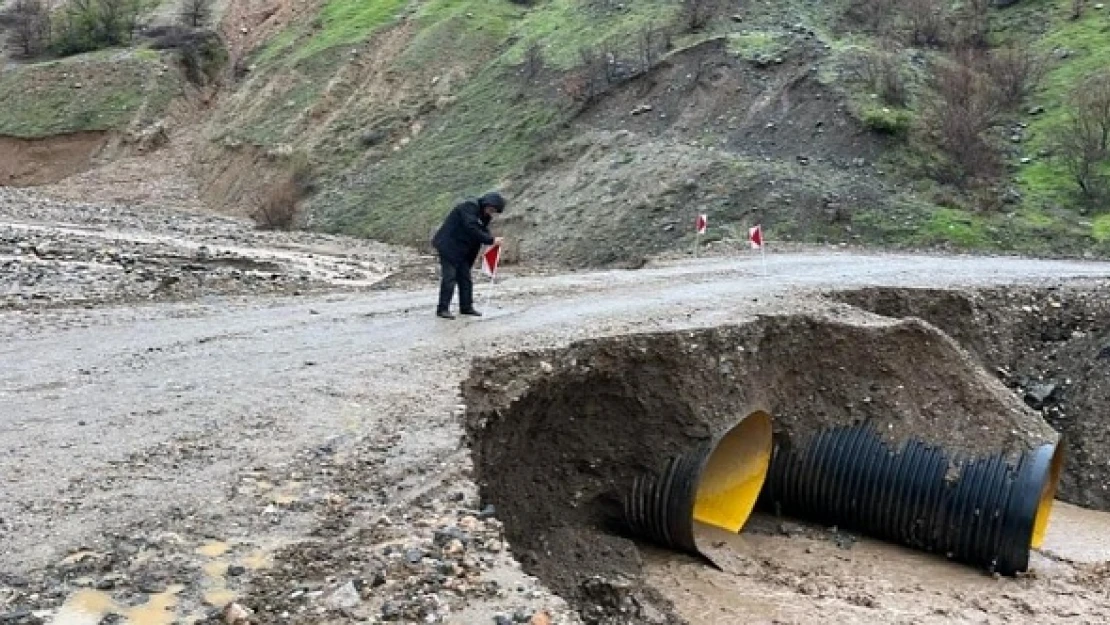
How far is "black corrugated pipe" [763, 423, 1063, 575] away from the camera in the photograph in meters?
10.9

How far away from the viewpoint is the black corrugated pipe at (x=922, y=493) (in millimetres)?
10914

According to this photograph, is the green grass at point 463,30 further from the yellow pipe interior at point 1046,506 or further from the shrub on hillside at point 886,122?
the yellow pipe interior at point 1046,506

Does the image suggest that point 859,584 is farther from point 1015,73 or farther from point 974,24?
point 974,24

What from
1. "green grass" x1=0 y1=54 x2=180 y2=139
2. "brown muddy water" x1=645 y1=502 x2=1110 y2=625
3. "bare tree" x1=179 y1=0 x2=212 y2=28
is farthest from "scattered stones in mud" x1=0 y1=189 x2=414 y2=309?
"bare tree" x1=179 y1=0 x2=212 y2=28

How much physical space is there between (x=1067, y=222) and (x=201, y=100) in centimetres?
3019

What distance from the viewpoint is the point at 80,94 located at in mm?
40438

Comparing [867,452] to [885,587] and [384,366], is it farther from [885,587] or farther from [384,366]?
[384,366]

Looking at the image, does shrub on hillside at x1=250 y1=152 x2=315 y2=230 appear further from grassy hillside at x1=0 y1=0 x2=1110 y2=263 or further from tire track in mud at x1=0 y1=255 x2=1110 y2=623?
tire track in mud at x1=0 y1=255 x2=1110 y2=623

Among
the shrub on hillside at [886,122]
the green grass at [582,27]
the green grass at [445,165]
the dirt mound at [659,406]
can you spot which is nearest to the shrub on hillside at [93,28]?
the green grass at [582,27]

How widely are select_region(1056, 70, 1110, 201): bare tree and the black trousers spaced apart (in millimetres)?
14673

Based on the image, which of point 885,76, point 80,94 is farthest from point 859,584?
point 80,94

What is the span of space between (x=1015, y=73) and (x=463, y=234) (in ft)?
58.0

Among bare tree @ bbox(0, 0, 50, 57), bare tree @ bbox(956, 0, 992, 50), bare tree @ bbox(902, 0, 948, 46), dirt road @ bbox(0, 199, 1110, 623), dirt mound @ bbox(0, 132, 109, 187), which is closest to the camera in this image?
dirt road @ bbox(0, 199, 1110, 623)

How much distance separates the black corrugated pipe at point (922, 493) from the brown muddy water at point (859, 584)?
0.67 feet
